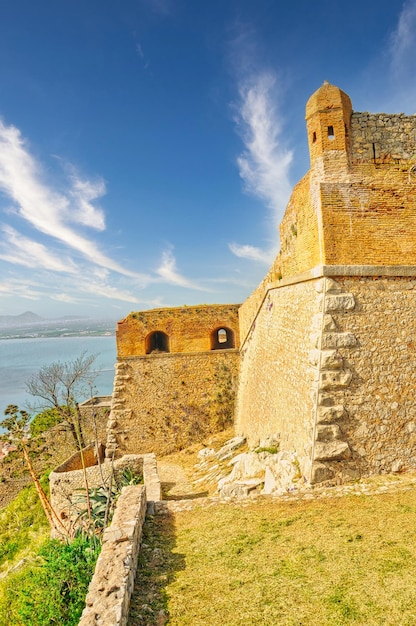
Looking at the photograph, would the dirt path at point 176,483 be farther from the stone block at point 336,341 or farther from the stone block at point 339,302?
the stone block at point 339,302

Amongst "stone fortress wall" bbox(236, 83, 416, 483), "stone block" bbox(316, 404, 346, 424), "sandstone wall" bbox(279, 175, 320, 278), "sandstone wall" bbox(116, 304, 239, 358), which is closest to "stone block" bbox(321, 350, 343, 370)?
"stone fortress wall" bbox(236, 83, 416, 483)

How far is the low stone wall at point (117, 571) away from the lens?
3.35 metres

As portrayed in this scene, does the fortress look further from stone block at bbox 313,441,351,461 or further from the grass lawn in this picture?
the grass lawn

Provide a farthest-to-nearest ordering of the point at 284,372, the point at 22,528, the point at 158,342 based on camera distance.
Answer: the point at 158,342 → the point at 22,528 → the point at 284,372

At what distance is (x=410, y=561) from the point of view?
165 inches

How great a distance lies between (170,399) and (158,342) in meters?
3.35

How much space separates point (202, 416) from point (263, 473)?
25.9 feet

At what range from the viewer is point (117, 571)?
155 inches

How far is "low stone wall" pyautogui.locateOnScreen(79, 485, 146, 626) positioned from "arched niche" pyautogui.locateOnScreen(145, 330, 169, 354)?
11.8 meters

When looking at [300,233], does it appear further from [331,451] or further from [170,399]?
[170,399]

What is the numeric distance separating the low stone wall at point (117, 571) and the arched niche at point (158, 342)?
11762 mm

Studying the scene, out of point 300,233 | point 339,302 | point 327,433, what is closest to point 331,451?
point 327,433

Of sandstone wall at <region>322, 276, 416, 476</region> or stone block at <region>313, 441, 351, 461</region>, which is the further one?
sandstone wall at <region>322, 276, 416, 476</region>

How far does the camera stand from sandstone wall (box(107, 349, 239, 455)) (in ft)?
50.5
